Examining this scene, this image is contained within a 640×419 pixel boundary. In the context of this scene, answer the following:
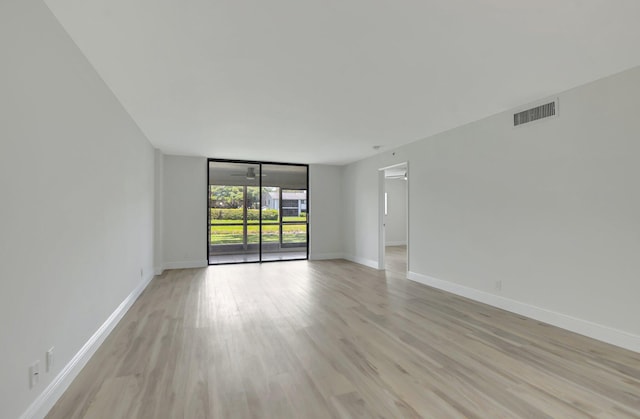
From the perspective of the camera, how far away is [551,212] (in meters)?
3.28

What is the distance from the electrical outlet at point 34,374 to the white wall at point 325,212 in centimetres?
624

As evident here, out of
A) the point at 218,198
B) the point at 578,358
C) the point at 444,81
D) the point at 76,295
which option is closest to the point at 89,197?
the point at 76,295

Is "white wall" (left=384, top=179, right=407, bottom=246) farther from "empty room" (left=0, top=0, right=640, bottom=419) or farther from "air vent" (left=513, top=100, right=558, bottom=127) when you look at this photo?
"air vent" (left=513, top=100, right=558, bottom=127)

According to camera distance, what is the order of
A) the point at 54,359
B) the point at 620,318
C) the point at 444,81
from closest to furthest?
the point at 54,359 < the point at 620,318 < the point at 444,81

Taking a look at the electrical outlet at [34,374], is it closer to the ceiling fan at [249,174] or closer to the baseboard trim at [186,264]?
the baseboard trim at [186,264]

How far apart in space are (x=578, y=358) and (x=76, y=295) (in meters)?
4.13

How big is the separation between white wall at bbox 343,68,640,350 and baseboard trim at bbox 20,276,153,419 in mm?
4481

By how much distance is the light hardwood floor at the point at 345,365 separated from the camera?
1855 millimetres

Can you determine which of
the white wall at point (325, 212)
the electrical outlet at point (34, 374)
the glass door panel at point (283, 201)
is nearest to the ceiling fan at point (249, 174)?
the glass door panel at point (283, 201)

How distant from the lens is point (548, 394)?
1.98m

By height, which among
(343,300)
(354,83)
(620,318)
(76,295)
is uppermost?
(354,83)

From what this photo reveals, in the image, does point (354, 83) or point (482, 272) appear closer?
point (354, 83)

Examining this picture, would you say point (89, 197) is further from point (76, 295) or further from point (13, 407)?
point (13, 407)

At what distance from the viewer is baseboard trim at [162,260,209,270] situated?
656 cm
